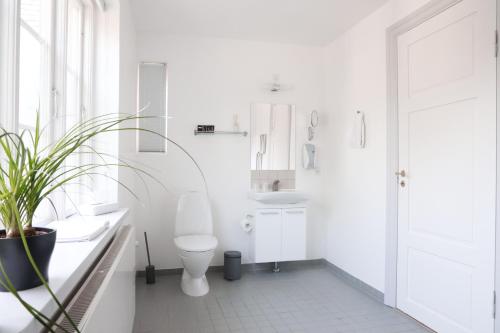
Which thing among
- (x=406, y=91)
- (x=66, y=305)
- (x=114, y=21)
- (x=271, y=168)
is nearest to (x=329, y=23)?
(x=406, y=91)

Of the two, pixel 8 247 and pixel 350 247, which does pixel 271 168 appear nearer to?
pixel 350 247

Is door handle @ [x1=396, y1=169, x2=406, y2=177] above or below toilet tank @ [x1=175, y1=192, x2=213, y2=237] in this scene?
above

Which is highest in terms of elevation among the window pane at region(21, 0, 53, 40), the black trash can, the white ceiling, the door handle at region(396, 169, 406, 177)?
the white ceiling

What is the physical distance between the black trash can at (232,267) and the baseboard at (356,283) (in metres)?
1.10

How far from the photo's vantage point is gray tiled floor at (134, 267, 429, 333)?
2296mm

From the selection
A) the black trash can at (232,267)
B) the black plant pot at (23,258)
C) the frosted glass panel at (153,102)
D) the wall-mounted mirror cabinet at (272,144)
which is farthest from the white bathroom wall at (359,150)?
the black plant pot at (23,258)

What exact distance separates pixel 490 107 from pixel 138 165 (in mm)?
2988

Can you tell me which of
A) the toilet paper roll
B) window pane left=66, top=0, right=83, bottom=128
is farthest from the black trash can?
window pane left=66, top=0, right=83, bottom=128

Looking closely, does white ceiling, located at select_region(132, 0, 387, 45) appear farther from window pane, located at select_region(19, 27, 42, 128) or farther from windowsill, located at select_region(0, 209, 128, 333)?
windowsill, located at select_region(0, 209, 128, 333)

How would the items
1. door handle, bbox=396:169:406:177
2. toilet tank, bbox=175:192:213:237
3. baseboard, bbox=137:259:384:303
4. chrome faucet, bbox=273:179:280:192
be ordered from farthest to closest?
chrome faucet, bbox=273:179:280:192 < toilet tank, bbox=175:192:213:237 < baseboard, bbox=137:259:384:303 < door handle, bbox=396:169:406:177

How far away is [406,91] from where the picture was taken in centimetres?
255

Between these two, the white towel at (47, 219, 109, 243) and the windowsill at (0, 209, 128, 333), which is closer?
the windowsill at (0, 209, 128, 333)

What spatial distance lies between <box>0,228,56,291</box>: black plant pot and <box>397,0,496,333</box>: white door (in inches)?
88.0

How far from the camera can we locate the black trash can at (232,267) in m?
3.21
